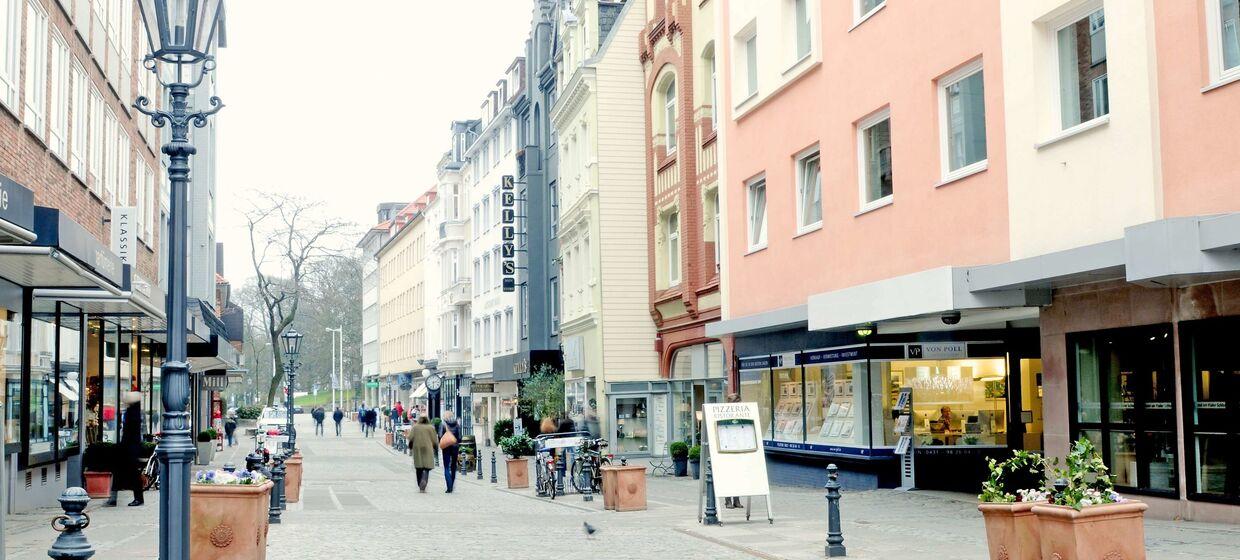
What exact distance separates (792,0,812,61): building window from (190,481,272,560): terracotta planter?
14.4 meters

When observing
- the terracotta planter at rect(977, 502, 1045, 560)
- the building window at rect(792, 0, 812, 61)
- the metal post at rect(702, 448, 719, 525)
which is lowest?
the metal post at rect(702, 448, 719, 525)

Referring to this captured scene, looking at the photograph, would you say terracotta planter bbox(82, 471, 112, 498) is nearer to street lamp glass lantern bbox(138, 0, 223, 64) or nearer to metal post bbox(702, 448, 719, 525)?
metal post bbox(702, 448, 719, 525)

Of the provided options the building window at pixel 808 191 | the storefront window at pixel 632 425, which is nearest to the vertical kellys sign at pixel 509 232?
the storefront window at pixel 632 425

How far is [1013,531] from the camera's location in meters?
10.3

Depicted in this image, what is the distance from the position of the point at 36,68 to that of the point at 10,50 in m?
1.82

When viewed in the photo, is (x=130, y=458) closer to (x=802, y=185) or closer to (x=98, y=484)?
(x=98, y=484)

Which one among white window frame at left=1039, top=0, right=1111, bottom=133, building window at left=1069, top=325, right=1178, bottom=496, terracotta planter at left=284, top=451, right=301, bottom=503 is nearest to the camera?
building window at left=1069, top=325, right=1178, bottom=496

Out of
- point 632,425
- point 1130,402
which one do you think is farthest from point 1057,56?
point 632,425

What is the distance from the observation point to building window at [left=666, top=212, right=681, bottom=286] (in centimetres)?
3400

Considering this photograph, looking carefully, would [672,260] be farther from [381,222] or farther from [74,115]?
[381,222]

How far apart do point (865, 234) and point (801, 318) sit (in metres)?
2.55

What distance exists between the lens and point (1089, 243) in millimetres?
14945

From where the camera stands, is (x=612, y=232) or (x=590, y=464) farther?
(x=612, y=232)

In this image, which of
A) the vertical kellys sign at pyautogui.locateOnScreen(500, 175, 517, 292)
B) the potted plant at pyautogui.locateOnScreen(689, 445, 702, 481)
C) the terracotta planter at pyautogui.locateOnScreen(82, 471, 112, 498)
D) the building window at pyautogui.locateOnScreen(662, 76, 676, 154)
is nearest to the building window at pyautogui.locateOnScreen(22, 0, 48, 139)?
the terracotta planter at pyautogui.locateOnScreen(82, 471, 112, 498)
